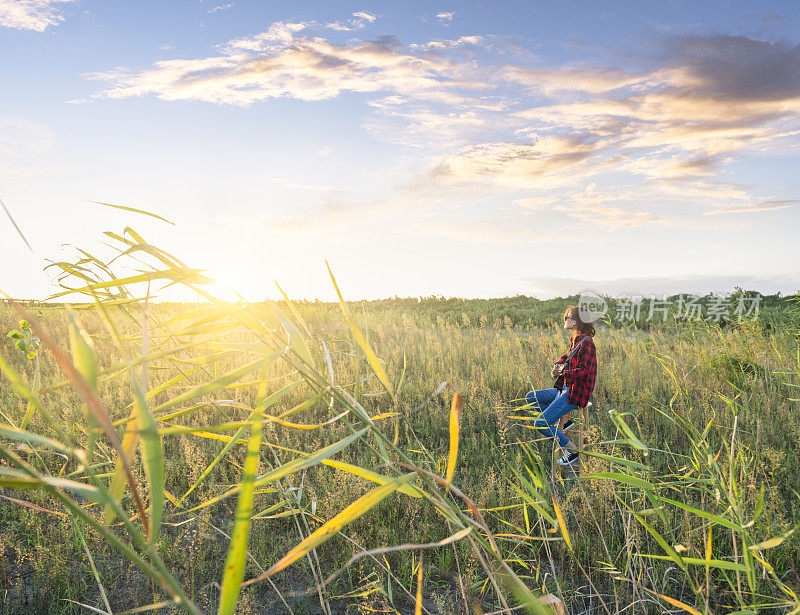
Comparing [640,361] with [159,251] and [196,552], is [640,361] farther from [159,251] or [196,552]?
[159,251]

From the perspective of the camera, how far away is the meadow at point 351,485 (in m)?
0.69

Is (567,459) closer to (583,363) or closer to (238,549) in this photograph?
(583,363)

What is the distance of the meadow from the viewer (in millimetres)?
692

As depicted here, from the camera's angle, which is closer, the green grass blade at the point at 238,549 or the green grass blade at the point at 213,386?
the green grass blade at the point at 238,549

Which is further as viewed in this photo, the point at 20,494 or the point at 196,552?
the point at 20,494

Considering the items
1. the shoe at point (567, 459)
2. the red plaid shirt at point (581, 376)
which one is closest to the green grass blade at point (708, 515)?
the shoe at point (567, 459)

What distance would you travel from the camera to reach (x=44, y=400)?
5.27 metres

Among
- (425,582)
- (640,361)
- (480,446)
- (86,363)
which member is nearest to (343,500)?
(425,582)

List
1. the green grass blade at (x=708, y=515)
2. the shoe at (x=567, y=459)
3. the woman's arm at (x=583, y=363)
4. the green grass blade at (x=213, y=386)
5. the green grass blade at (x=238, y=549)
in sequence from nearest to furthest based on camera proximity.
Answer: the green grass blade at (x=238, y=549), the green grass blade at (x=213, y=386), the green grass blade at (x=708, y=515), the shoe at (x=567, y=459), the woman's arm at (x=583, y=363)

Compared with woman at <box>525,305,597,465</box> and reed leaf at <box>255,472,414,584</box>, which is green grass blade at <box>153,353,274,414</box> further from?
woman at <box>525,305,597,465</box>

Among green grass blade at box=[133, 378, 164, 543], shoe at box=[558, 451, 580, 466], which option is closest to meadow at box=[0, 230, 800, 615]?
green grass blade at box=[133, 378, 164, 543]

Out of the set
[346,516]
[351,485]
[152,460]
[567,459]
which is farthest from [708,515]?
[567,459]

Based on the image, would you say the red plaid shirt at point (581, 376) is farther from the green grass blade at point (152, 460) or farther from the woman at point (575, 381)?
the green grass blade at point (152, 460)

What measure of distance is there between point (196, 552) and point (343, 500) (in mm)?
952
